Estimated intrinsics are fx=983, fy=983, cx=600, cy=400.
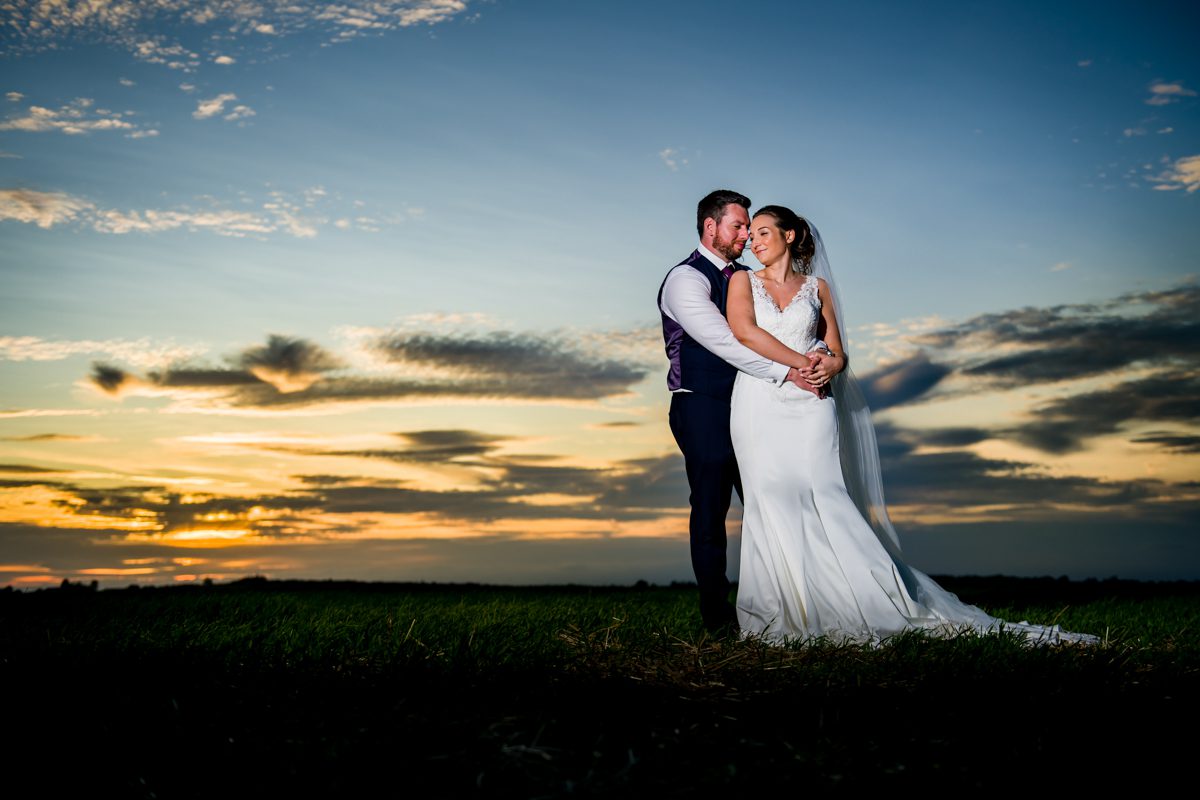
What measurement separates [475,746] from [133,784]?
4.28ft

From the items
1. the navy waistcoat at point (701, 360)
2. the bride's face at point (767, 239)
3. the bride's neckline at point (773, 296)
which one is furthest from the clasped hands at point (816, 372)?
the bride's face at point (767, 239)

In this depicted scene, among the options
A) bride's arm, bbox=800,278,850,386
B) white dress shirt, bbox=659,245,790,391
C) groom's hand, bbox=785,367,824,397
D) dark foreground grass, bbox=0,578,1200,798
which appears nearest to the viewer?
dark foreground grass, bbox=0,578,1200,798

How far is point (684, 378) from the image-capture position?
770 centimetres

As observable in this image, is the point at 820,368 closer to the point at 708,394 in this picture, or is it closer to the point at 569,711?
the point at 708,394

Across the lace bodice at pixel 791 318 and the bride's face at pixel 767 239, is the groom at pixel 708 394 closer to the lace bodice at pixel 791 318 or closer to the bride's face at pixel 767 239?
the bride's face at pixel 767 239

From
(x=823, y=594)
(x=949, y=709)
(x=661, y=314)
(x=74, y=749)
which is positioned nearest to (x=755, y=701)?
(x=949, y=709)

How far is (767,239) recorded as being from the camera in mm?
7625

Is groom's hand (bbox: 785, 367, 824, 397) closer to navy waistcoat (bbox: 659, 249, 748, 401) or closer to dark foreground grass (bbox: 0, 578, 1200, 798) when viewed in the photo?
navy waistcoat (bbox: 659, 249, 748, 401)

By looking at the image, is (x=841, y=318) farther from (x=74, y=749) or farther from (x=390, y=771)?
(x=74, y=749)

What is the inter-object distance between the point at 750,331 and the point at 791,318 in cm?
38

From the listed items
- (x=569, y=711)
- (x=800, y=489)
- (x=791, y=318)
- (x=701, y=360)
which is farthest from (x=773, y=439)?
(x=569, y=711)

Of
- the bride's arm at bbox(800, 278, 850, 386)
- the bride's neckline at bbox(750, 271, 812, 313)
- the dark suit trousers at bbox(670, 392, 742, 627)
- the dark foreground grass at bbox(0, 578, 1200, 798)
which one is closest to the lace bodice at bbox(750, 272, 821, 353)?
the bride's neckline at bbox(750, 271, 812, 313)

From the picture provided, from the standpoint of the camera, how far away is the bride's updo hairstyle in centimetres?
769

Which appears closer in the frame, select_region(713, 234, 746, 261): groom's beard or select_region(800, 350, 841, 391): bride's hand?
select_region(800, 350, 841, 391): bride's hand
